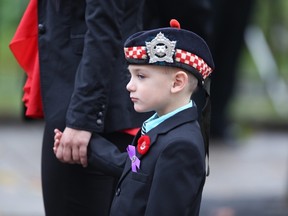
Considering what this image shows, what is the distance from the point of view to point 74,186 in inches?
139

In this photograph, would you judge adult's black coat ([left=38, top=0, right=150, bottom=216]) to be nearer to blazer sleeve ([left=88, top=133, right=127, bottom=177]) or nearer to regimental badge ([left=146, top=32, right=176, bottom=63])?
blazer sleeve ([left=88, top=133, right=127, bottom=177])

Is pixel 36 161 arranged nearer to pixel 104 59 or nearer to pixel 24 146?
pixel 24 146

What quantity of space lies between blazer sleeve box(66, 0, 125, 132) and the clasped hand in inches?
1.1

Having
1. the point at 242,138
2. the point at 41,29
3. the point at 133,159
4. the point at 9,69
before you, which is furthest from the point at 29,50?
the point at 9,69

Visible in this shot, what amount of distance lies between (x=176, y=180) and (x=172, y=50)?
44 centimetres

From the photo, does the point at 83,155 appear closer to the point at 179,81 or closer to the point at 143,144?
the point at 143,144

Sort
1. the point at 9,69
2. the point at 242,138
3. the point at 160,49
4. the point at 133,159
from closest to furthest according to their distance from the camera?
the point at 160,49, the point at 133,159, the point at 242,138, the point at 9,69

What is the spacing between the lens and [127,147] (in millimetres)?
3396

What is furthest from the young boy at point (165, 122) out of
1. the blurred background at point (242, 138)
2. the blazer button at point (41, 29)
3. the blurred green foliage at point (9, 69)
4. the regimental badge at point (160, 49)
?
the blurred green foliage at point (9, 69)

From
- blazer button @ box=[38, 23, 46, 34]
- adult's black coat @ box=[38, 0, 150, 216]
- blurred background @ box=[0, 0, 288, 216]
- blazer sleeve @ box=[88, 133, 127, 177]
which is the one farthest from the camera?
blurred background @ box=[0, 0, 288, 216]

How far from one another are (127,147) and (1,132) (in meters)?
7.02

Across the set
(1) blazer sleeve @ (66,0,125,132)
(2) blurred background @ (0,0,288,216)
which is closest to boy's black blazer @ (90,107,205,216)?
(1) blazer sleeve @ (66,0,125,132)

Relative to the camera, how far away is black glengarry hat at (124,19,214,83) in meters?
3.02

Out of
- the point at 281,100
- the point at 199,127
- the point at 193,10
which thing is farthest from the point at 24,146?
the point at 199,127
